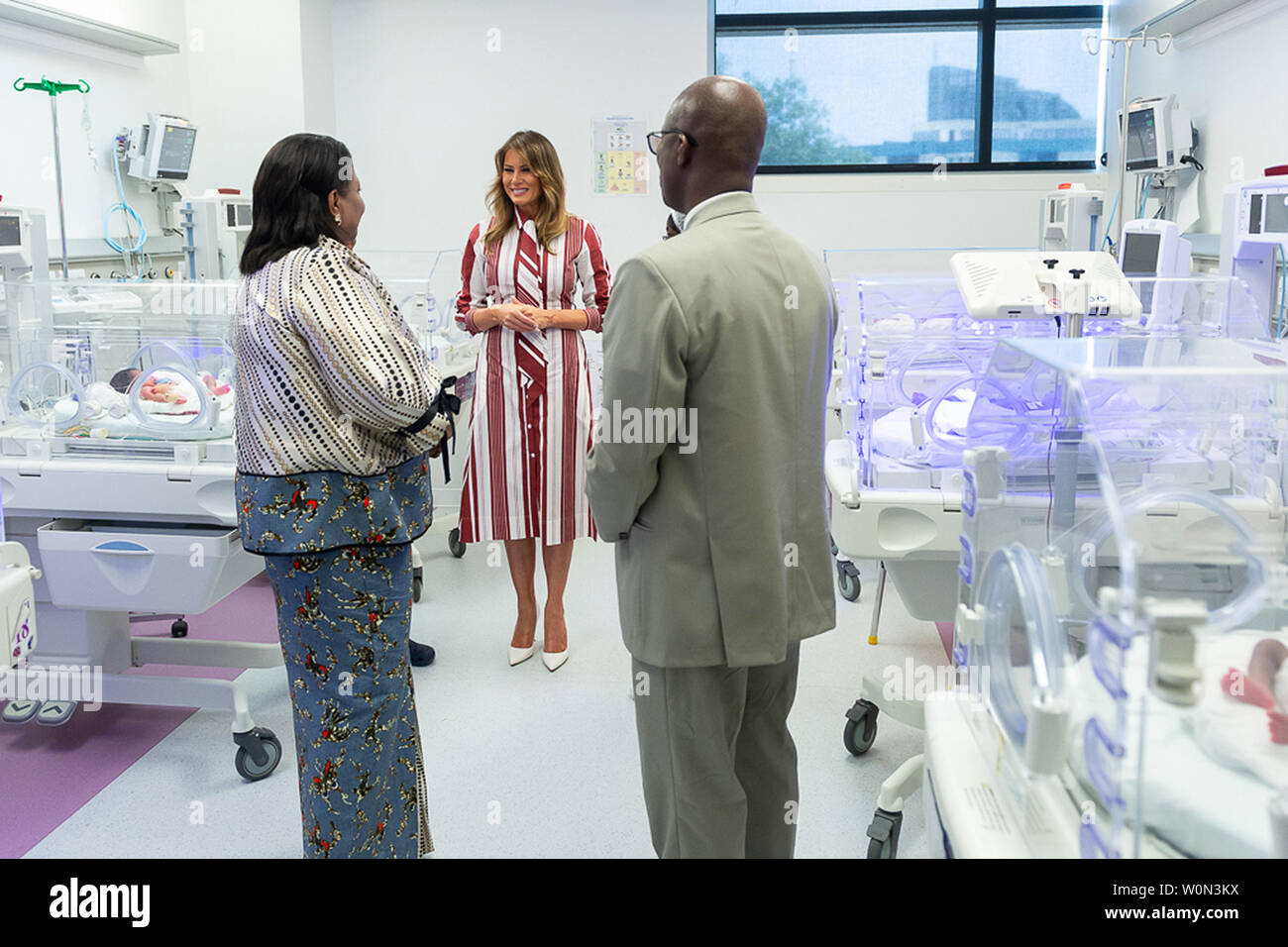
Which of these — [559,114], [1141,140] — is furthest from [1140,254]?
[559,114]

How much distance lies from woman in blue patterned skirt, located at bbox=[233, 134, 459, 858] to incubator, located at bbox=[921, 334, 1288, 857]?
984 millimetres

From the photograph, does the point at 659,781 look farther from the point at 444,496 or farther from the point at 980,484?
the point at 444,496

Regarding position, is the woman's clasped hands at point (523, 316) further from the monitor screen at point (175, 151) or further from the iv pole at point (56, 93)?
the monitor screen at point (175, 151)

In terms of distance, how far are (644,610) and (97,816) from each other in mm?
1588

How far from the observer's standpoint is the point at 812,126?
19.2ft

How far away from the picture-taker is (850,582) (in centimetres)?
409

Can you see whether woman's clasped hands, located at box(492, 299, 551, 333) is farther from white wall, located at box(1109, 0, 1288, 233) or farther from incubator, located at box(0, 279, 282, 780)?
white wall, located at box(1109, 0, 1288, 233)

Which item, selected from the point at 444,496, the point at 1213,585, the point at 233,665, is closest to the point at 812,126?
the point at 444,496

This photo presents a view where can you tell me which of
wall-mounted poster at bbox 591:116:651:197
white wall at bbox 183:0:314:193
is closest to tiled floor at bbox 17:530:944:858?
wall-mounted poster at bbox 591:116:651:197

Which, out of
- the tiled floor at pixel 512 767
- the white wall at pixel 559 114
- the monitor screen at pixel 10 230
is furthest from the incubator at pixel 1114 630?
the white wall at pixel 559 114

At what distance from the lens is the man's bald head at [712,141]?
1.61 meters

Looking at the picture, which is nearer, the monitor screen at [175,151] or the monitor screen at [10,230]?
the monitor screen at [10,230]

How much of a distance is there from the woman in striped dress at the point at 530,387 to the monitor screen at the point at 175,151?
2244mm

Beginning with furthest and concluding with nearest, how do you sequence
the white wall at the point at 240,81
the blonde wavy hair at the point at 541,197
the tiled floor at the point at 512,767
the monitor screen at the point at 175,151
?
the white wall at the point at 240,81, the monitor screen at the point at 175,151, the blonde wavy hair at the point at 541,197, the tiled floor at the point at 512,767
